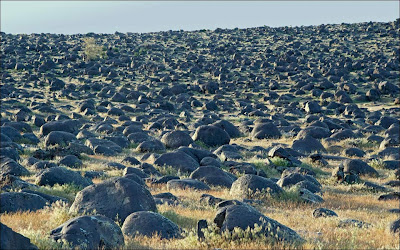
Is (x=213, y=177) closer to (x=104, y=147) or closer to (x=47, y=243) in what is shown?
(x=104, y=147)

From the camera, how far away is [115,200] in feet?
31.7

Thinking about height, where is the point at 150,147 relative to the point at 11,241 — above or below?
below

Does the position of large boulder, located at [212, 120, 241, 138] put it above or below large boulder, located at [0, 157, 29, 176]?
below

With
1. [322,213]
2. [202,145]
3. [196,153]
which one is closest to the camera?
[322,213]

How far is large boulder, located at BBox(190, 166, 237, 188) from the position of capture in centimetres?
1587

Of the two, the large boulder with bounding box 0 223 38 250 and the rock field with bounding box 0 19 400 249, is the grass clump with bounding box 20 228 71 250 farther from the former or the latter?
the large boulder with bounding box 0 223 38 250

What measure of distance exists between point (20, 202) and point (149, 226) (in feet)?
11.7


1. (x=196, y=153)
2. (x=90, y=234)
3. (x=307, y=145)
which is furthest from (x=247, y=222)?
(x=307, y=145)

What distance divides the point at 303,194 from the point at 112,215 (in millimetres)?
6510

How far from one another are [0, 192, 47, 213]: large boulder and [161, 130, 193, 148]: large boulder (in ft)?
45.4

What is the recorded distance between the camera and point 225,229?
767cm

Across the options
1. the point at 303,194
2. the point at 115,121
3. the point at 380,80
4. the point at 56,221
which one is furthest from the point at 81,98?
the point at 56,221

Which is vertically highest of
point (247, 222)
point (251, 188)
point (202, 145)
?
point (247, 222)

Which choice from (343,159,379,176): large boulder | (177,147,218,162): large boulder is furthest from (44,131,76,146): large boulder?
(343,159,379,176): large boulder
